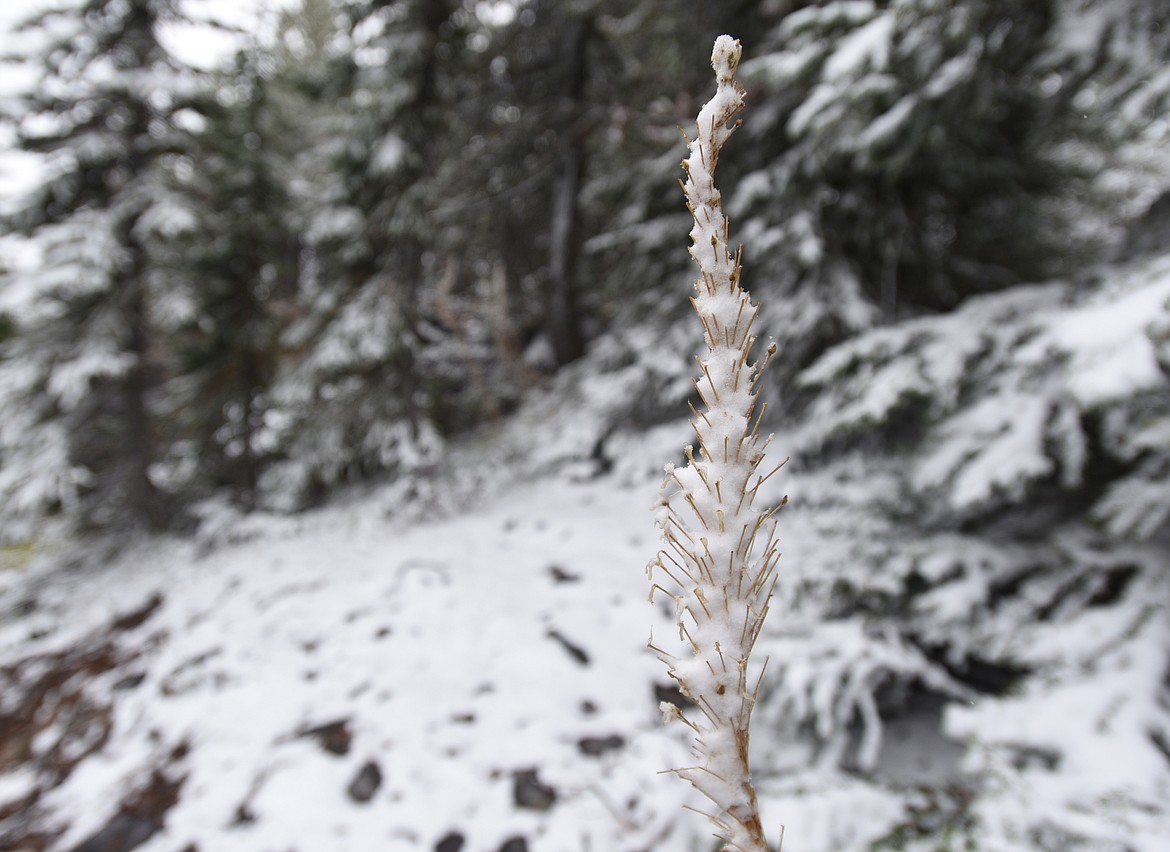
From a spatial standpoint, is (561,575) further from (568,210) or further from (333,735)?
(568,210)

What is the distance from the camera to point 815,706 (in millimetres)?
2627

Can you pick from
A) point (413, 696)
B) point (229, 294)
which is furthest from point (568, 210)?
point (413, 696)

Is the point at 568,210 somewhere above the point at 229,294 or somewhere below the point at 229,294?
above

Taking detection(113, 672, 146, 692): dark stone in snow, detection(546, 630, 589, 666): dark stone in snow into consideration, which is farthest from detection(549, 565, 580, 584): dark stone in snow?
detection(113, 672, 146, 692): dark stone in snow

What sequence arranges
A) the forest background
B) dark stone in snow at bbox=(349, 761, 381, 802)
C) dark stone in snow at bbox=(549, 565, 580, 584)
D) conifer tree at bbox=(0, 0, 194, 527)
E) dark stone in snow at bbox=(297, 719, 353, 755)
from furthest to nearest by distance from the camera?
conifer tree at bbox=(0, 0, 194, 527), dark stone in snow at bbox=(549, 565, 580, 584), dark stone in snow at bbox=(297, 719, 353, 755), dark stone in snow at bbox=(349, 761, 381, 802), the forest background

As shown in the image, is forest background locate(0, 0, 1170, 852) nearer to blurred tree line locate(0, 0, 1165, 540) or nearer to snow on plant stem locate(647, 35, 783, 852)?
blurred tree line locate(0, 0, 1165, 540)

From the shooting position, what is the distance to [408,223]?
6.20 m

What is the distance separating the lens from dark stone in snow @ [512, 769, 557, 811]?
9.01 ft

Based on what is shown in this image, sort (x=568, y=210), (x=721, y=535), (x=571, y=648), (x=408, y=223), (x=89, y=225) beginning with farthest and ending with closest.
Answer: (x=568, y=210), (x=89, y=225), (x=408, y=223), (x=571, y=648), (x=721, y=535)

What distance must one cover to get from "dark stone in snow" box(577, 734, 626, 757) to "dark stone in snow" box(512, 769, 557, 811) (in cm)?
26

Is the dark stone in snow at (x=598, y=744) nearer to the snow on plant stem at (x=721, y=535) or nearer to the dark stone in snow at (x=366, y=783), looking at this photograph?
the dark stone in snow at (x=366, y=783)

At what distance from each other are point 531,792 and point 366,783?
900 millimetres

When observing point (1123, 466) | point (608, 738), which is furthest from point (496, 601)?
point (1123, 466)

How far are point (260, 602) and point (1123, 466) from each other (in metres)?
6.16
